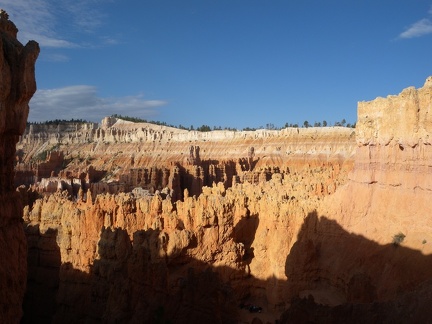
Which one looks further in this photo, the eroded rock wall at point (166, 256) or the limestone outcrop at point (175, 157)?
the limestone outcrop at point (175, 157)

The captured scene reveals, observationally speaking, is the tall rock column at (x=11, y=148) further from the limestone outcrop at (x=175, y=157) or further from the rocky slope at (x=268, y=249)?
the limestone outcrop at (x=175, y=157)

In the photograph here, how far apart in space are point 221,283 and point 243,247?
4.36 meters

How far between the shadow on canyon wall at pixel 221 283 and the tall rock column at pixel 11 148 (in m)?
5.93

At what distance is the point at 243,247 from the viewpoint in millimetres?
18969

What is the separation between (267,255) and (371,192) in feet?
17.7

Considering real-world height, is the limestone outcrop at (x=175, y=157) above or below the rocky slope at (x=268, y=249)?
above

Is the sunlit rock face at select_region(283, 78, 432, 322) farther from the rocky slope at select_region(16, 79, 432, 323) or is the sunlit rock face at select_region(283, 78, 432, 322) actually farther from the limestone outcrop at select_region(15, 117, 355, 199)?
the limestone outcrop at select_region(15, 117, 355, 199)

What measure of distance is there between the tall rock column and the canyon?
0.02m

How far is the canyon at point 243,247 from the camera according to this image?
8.97 meters

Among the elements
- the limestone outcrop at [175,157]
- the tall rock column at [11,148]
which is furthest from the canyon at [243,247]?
the limestone outcrop at [175,157]

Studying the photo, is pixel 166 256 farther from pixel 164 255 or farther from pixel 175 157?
pixel 175 157

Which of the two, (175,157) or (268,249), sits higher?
(175,157)

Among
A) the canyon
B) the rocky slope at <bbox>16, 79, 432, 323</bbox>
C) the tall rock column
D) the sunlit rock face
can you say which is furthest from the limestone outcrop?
the tall rock column

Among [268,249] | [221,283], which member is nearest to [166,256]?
[221,283]
